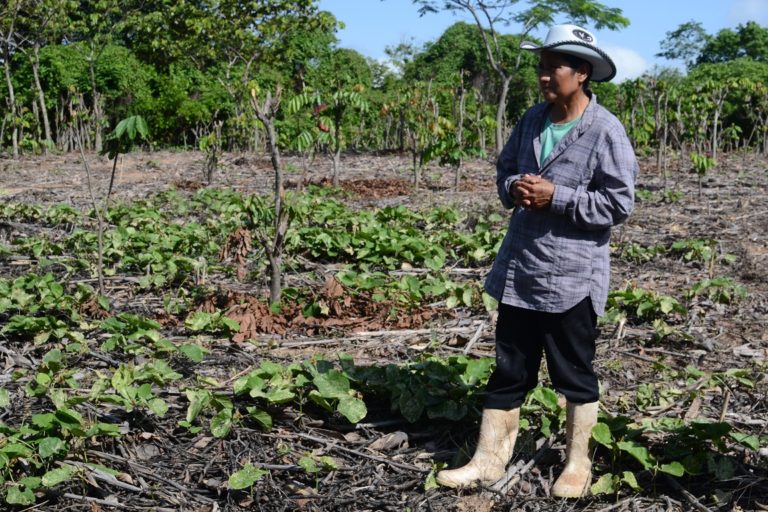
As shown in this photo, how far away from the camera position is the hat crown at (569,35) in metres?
2.72

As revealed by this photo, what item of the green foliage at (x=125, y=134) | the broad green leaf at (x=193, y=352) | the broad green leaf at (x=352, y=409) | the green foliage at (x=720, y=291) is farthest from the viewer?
the green foliage at (x=720, y=291)

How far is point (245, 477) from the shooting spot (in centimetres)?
287

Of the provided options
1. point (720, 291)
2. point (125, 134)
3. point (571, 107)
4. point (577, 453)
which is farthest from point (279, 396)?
point (720, 291)

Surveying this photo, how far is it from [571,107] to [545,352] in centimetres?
79

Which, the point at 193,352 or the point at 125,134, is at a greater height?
the point at 125,134

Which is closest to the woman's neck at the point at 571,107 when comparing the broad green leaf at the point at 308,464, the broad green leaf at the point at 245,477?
the broad green leaf at the point at 308,464

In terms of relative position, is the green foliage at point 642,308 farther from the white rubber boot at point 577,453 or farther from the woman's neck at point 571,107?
the woman's neck at point 571,107

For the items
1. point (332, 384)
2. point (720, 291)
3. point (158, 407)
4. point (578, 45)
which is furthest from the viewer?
point (720, 291)

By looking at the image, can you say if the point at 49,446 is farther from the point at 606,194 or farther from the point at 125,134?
the point at 125,134

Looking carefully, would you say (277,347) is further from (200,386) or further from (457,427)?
(457,427)

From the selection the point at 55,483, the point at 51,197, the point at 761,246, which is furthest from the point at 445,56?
the point at 55,483

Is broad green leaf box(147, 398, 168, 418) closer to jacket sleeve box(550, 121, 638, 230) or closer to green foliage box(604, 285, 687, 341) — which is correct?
jacket sleeve box(550, 121, 638, 230)

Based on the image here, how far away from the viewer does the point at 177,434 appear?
333cm

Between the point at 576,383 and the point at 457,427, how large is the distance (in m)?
0.68
